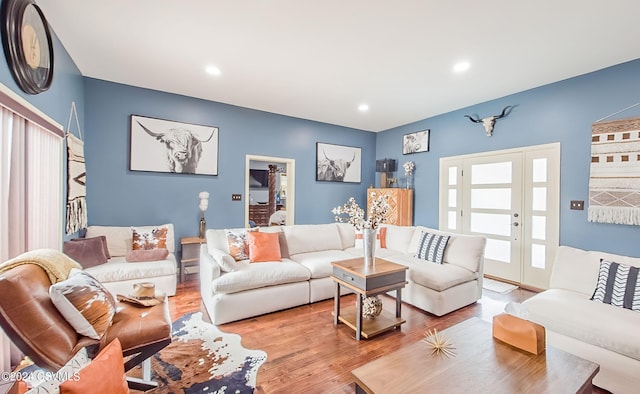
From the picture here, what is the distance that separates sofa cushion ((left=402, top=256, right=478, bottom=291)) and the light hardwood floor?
34 centimetres

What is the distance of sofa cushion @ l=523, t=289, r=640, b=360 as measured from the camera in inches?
68.4

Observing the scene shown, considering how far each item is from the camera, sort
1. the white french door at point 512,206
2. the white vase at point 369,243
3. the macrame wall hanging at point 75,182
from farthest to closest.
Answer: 1. the white french door at point 512,206
2. the macrame wall hanging at point 75,182
3. the white vase at point 369,243

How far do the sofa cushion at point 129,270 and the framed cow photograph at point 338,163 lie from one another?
10.9 ft

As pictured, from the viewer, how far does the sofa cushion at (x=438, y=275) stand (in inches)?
115

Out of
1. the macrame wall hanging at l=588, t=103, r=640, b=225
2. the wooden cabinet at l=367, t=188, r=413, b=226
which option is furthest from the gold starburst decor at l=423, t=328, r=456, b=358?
the wooden cabinet at l=367, t=188, r=413, b=226

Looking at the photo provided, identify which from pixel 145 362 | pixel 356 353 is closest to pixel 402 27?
pixel 356 353

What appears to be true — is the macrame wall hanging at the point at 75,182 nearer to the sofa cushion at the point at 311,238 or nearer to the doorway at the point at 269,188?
the doorway at the point at 269,188

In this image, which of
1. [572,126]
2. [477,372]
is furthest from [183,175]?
[572,126]

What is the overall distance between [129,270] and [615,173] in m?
5.79

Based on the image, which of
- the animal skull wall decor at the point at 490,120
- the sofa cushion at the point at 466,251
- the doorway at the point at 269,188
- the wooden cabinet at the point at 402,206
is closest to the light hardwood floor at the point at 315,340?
the sofa cushion at the point at 466,251

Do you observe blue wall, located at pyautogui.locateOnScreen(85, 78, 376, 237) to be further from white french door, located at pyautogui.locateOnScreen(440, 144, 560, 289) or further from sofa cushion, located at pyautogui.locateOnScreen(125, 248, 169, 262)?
white french door, located at pyautogui.locateOnScreen(440, 144, 560, 289)

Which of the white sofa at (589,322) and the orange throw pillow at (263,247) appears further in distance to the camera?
the orange throw pillow at (263,247)

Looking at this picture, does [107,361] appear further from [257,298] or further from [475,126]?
[475,126]

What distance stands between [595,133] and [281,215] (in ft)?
19.2
